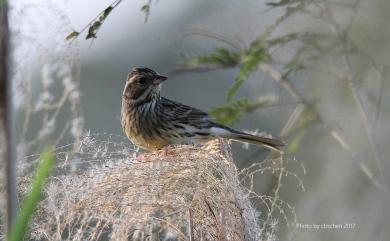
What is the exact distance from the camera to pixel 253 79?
5262 mm

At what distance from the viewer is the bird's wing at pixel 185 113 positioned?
5.98 meters

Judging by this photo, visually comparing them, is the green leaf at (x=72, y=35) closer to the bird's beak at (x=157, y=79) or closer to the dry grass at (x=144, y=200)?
the dry grass at (x=144, y=200)

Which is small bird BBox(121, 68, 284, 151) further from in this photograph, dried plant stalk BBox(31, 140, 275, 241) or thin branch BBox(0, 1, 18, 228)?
thin branch BBox(0, 1, 18, 228)

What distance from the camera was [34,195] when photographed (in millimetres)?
1334

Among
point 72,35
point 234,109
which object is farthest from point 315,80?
A: point 72,35

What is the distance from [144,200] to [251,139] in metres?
3.03

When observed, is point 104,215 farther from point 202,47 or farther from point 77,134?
point 202,47

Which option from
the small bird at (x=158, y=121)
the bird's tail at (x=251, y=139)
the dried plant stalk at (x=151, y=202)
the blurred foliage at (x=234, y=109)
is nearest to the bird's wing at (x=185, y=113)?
the small bird at (x=158, y=121)

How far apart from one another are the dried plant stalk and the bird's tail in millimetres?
2170

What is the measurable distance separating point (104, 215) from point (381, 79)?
227 cm

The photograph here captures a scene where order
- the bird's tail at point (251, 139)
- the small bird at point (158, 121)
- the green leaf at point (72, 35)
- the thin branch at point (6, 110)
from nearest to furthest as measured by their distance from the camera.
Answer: the thin branch at point (6, 110)
the green leaf at point (72, 35)
the bird's tail at point (251, 139)
the small bird at point (158, 121)

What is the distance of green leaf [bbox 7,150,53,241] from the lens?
4.31 feet

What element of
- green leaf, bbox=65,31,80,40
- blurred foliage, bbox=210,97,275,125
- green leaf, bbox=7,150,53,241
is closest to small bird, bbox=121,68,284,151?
blurred foliage, bbox=210,97,275,125

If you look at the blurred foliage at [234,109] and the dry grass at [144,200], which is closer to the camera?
the dry grass at [144,200]
